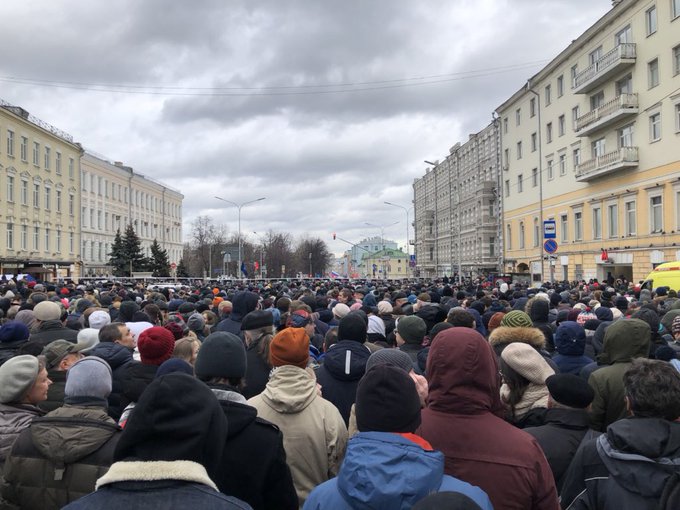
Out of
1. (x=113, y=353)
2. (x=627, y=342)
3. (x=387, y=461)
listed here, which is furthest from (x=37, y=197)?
(x=387, y=461)

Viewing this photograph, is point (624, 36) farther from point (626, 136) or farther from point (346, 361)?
point (346, 361)

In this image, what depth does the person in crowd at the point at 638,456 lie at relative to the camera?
262 centimetres

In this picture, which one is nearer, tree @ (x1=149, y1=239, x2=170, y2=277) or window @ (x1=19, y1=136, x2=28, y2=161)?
window @ (x1=19, y1=136, x2=28, y2=161)

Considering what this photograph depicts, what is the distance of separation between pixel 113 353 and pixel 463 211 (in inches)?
2819

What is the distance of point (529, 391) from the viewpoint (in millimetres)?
4152

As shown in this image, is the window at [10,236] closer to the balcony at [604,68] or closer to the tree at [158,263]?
the tree at [158,263]

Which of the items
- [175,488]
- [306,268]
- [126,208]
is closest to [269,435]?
[175,488]

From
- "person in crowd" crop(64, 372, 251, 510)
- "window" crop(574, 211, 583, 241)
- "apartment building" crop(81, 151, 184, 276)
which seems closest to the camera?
"person in crowd" crop(64, 372, 251, 510)

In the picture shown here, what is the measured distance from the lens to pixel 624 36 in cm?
3541

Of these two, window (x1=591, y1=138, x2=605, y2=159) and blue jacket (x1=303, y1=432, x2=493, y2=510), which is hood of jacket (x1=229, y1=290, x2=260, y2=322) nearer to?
blue jacket (x1=303, y1=432, x2=493, y2=510)

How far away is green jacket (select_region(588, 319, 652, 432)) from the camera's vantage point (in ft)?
14.5

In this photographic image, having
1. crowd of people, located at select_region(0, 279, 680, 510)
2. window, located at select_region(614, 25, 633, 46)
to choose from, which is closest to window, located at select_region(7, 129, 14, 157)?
window, located at select_region(614, 25, 633, 46)

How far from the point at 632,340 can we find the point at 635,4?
36.4 m

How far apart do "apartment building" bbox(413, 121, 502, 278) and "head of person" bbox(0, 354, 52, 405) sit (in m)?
43.5
